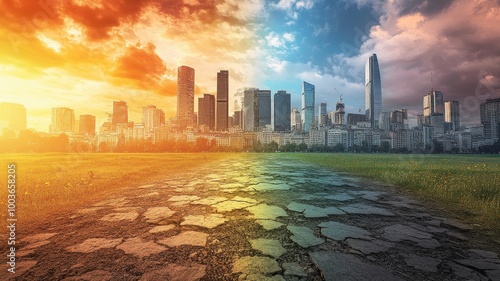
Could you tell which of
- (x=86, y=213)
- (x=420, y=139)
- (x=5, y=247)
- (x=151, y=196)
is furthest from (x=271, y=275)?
(x=420, y=139)

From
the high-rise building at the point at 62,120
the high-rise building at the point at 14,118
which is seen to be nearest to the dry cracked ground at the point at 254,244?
the high-rise building at the point at 14,118

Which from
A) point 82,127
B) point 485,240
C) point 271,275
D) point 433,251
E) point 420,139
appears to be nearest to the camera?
point 271,275

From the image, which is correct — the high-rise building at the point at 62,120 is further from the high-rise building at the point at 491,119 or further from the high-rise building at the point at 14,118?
the high-rise building at the point at 491,119

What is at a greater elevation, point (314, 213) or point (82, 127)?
point (82, 127)

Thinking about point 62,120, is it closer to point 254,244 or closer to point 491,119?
point 254,244

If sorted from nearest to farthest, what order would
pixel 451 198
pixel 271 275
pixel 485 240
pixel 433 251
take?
pixel 271 275 → pixel 433 251 → pixel 485 240 → pixel 451 198

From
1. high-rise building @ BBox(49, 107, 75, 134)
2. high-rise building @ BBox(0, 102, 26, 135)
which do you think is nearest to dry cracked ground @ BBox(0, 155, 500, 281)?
high-rise building @ BBox(0, 102, 26, 135)

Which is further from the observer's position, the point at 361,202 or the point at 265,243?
the point at 361,202

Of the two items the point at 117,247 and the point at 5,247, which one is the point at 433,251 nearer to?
the point at 117,247

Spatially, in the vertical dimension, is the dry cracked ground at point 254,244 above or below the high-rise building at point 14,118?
below
